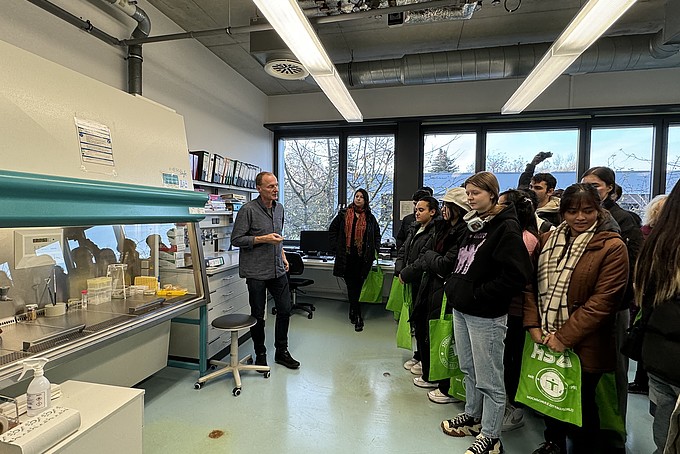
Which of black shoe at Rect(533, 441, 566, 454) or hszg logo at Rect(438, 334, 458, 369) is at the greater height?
hszg logo at Rect(438, 334, 458, 369)

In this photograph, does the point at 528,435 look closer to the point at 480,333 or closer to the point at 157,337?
the point at 480,333

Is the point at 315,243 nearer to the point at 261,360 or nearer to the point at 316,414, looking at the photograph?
the point at 261,360

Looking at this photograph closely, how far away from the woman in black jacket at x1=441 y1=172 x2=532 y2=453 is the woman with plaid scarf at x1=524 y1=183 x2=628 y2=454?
20 cm

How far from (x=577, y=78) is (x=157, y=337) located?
5.27 metres

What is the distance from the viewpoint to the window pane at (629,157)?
4.38 metres

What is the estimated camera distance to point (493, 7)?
311cm

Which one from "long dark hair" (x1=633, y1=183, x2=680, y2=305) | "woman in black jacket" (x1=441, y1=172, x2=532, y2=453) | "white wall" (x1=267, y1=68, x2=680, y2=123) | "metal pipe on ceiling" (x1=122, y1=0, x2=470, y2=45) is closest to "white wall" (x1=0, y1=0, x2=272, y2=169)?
"metal pipe on ceiling" (x1=122, y1=0, x2=470, y2=45)

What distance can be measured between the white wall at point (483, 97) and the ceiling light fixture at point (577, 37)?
147cm

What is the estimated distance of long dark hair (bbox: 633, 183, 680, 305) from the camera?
131cm

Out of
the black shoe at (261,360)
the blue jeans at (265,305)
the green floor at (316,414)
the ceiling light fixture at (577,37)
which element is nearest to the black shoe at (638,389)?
the green floor at (316,414)

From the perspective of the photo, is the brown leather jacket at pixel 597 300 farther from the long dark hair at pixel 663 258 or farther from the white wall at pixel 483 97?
the white wall at pixel 483 97

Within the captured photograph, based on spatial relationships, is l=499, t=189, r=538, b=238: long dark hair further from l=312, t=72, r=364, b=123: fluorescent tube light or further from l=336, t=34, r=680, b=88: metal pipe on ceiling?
l=336, t=34, r=680, b=88: metal pipe on ceiling

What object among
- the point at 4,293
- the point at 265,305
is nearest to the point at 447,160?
the point at 265,305

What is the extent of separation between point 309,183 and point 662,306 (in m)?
4.62
